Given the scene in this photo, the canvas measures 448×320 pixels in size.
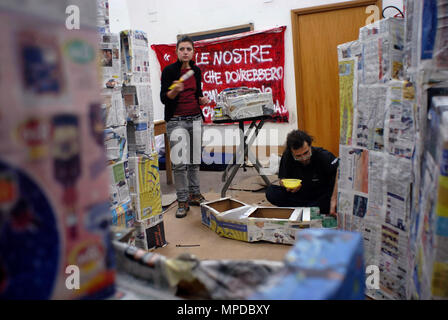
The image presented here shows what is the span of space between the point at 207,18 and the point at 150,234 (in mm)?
2980

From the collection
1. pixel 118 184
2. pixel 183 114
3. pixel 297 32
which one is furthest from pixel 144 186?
pixel 297 32

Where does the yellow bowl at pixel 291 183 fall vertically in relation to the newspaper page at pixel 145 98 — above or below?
below

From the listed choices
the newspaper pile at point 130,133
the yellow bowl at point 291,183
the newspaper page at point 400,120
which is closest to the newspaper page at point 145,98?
the newspaper pile at point 130,133

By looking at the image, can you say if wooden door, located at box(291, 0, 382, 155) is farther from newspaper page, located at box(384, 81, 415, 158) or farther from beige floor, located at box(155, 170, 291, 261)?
newspaper page, located at box(384, 81, 415, 158)

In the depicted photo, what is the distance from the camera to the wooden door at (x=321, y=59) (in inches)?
144

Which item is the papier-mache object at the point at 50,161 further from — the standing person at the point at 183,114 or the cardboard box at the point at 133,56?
the standing person at the point at 183,114

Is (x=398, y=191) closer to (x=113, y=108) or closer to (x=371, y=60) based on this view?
(x=371, y=60)

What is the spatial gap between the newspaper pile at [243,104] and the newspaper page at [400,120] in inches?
59.0

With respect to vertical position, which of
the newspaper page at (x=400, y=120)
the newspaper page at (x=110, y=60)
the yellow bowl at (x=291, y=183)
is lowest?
the yellow bowl at (x=291, y=183)

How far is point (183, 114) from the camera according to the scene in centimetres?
270

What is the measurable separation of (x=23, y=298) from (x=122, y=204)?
4.53 ft

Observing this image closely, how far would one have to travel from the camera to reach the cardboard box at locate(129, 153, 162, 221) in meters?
2.02

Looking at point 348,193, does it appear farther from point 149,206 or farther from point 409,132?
point 149,206
